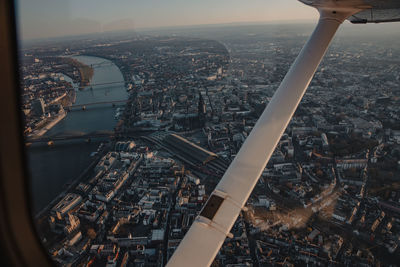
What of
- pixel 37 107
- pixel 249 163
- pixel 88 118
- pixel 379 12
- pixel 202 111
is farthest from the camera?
pixel 202 111

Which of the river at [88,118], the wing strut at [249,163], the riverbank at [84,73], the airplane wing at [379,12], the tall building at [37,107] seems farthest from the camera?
the riverbank at [84,73]

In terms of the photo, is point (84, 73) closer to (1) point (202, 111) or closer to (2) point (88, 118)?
(2) point (88, 118)

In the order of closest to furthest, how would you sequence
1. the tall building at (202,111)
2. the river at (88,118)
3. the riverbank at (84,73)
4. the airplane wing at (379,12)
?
the airplane wing at (379,12) → the river at (88,118) → the riverbank at (84,73) → the tall building at (202,111)

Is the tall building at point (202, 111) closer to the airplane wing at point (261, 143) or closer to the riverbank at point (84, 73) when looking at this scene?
the riverbank at point (84, 73)

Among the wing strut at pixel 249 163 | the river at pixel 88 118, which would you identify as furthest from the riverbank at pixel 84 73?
the wing strut at pixel 249 163

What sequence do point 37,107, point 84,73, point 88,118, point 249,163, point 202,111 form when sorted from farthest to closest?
1. point 202,111
2. point 88,118
3. point 84,73
4. point 37,107
5. point 249,163

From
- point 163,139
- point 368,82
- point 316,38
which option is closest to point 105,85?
point 163,139

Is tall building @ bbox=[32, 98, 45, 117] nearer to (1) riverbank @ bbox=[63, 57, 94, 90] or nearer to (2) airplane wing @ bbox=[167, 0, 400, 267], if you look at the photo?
(2) airplane wing @ bbox=[167, 0, 400, 267]

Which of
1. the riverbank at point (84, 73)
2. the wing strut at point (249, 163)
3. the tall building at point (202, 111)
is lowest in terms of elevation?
the tall building at point (202, 111)

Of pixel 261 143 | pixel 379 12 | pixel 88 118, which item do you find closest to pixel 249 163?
pixel 261 143
